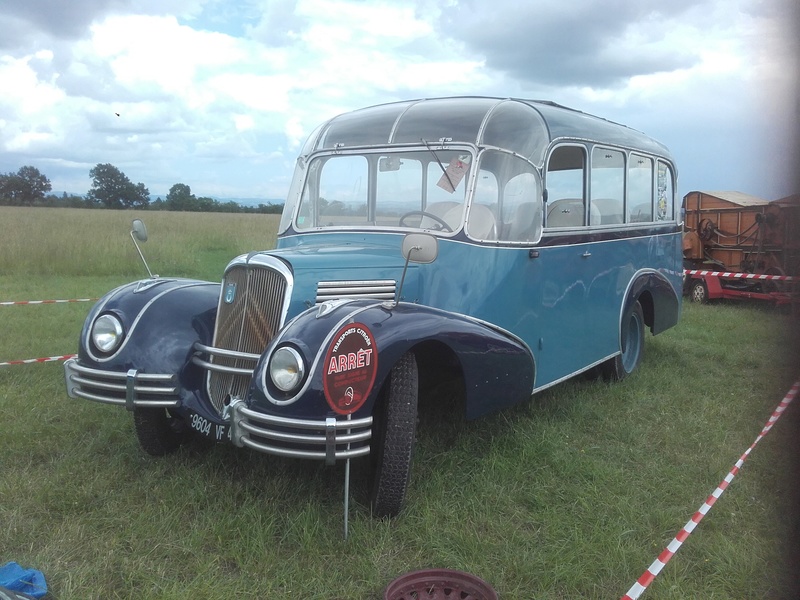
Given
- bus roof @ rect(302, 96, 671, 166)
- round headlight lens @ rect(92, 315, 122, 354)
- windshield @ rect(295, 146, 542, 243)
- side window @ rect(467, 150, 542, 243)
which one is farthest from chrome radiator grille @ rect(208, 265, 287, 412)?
bus roof @ rect(302, 96, 671, 166)

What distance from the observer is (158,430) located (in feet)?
13.1

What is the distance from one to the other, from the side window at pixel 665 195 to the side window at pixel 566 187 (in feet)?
5.93

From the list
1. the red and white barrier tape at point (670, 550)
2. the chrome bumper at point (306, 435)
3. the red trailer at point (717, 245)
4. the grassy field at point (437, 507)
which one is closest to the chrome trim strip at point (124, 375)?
the grassy field at point (437, 507)

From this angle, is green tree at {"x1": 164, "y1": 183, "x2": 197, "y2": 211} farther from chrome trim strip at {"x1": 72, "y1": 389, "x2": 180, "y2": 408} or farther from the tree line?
chrome trim strip at {"x1": 72, "y1": 389, "x2": 180, "y2": 408}

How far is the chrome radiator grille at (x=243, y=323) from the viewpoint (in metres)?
3.54

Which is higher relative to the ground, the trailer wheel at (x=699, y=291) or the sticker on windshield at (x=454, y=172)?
the sticker on windshield at (x=454, y=172)

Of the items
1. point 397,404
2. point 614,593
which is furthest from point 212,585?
point 614,593

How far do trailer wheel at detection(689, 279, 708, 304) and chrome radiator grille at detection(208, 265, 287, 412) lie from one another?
9144mm

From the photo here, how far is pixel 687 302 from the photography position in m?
A: 11.2

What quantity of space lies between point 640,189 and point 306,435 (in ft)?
14.6

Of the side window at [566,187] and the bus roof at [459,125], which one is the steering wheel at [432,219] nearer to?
the bus roof at [459,125]

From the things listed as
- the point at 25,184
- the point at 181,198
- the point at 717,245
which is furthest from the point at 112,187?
the point at 717,245

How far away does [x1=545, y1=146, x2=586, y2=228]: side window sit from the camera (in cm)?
470

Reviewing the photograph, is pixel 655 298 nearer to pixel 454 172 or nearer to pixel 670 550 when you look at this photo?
pixel 454 172
